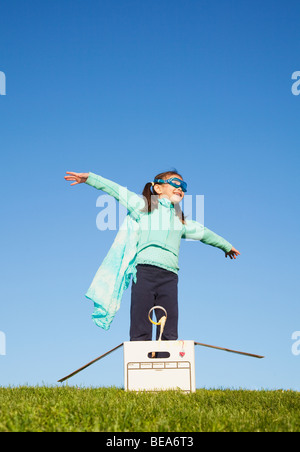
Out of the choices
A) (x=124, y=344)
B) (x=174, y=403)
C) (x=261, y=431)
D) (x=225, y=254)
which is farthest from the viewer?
(x=225, y=254)

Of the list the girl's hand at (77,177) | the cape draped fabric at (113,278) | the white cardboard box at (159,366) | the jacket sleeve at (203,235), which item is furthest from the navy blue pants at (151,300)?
the girl's hand at (77,177)

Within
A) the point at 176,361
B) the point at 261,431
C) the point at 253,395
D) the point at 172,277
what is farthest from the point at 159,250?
the point at 261,431

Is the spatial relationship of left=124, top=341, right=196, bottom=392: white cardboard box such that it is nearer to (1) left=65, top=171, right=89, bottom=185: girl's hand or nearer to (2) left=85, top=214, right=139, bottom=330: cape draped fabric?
(2) left=85, top=214, right=139, bottom=330: cape draped fabric

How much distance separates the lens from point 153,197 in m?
6.67

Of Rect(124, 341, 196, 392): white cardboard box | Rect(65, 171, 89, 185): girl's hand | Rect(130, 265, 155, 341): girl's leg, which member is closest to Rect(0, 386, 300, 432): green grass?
Rect(124, 341, 196, 392): white cardboard box

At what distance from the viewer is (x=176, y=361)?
545 centimetres

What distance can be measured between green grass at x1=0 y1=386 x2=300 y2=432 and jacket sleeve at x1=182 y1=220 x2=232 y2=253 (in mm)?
2367

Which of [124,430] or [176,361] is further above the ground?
[176,361]

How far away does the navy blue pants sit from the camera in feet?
19.9

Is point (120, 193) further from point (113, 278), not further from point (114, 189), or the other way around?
point (113, 278)

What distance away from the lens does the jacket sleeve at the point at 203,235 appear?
6.68 m

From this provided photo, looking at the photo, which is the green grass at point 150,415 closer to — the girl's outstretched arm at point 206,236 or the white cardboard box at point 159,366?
the white cardboard box at point 159,366
